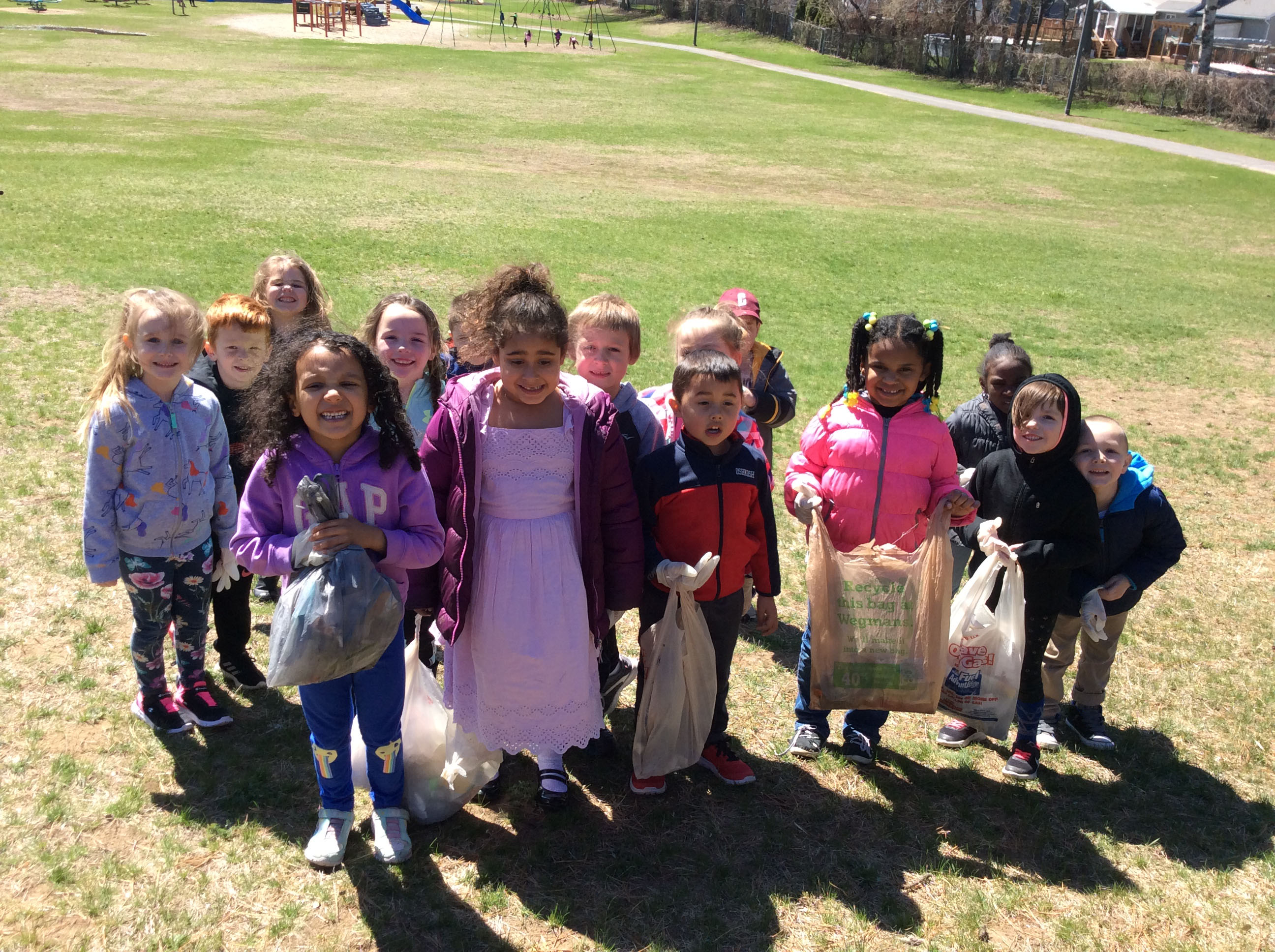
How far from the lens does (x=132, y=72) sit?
2902cm

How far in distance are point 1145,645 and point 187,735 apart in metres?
4.54

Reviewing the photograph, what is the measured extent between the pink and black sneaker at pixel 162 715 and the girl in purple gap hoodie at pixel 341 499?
923mm

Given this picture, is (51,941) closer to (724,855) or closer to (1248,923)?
(724,855)

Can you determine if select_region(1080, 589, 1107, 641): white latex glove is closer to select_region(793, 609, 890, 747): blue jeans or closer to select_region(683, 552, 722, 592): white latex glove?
select_region(793, 609, 890, 747): blue jeans

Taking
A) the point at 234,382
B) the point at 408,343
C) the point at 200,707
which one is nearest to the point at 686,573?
the point at 408,343

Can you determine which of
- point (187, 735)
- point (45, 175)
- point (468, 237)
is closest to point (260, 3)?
point (45, 175)

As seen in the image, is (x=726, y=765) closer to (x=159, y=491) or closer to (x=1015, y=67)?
(x=159, y=491)

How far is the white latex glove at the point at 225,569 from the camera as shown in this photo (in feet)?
12.7

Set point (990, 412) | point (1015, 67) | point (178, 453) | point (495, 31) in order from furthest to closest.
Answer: point (495, 31)
point (1015, 67)
point (990, 412)
point (178, 453)

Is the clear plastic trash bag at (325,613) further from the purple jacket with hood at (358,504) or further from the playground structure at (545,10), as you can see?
the playground structure at (545,10)

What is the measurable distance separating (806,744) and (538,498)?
1.61 metres

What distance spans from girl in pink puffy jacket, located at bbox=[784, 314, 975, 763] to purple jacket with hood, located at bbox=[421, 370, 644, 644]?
0.72 m

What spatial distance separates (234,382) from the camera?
4.14 meters

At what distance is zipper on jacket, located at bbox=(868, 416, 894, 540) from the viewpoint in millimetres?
3654
